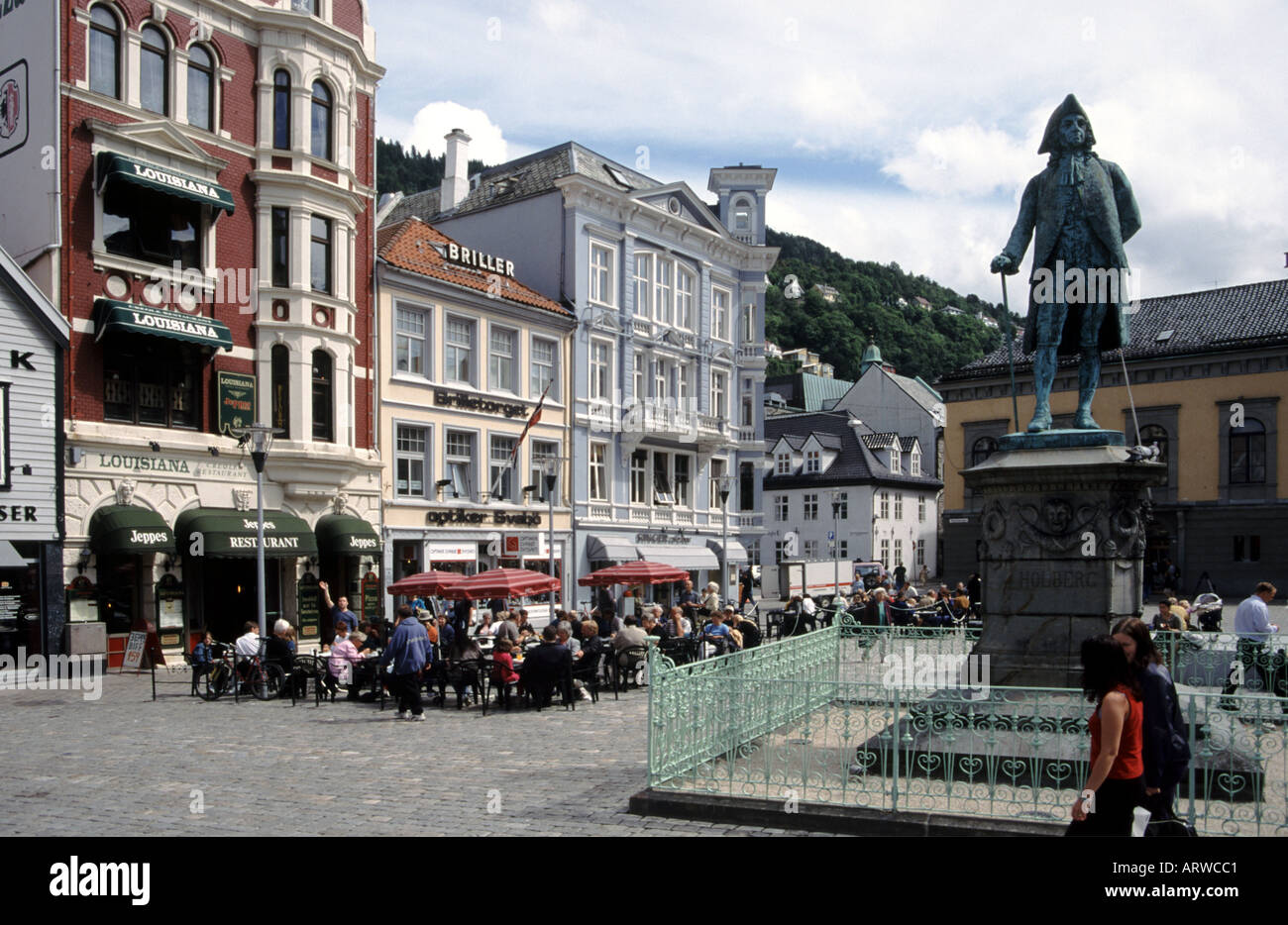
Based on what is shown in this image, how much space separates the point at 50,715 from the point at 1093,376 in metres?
14.9

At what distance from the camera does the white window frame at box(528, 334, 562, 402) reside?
3534 cm

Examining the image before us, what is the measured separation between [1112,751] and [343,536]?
77.4ft

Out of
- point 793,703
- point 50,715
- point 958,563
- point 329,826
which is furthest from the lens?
point 958,563

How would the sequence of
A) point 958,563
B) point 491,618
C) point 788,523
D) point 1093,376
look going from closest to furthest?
point 1093,376 < point 491,618 < point 958,563 < point 788,523

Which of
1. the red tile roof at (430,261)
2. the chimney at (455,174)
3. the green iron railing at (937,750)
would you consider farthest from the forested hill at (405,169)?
the green iron railing at (937,750)

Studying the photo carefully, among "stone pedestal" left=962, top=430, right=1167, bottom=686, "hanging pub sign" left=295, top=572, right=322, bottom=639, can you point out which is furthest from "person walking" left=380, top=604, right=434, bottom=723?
"hanging pub sign" left=295, top=572, right=322, bottom=639

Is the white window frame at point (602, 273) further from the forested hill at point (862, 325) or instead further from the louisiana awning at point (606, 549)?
the forested hill at point (862, 325)

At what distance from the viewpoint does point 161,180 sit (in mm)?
23094

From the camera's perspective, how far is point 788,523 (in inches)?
2645

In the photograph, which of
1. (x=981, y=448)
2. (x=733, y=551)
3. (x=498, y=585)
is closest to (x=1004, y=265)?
(x=498, y=585)

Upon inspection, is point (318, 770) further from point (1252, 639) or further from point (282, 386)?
point (282, 386)
